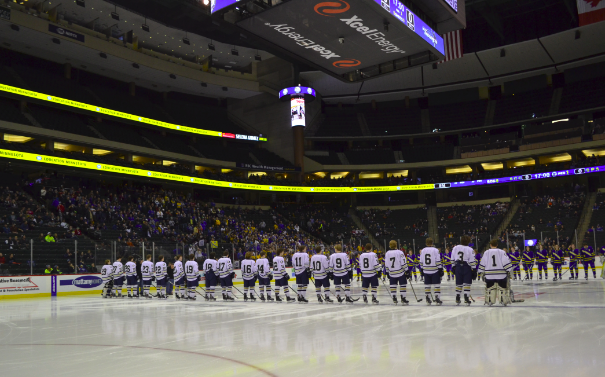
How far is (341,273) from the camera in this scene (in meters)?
16.0

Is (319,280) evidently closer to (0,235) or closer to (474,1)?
(0,235)

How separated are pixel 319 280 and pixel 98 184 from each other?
30.2m

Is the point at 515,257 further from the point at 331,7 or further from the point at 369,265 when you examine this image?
the point at 331,7

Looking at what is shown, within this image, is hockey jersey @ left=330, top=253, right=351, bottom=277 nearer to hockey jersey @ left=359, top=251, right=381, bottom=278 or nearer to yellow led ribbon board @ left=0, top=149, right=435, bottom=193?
hockey jersey @ left=359, top=251, right=381, bottom=278

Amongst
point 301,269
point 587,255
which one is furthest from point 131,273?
point 587,255

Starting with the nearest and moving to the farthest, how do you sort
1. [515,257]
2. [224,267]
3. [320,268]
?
[320,268]
[224,267]
[515,257]

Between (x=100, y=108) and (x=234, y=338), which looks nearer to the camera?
(x=234, y=338)

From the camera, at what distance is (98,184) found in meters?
41.2

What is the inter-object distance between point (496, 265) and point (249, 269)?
8714mm

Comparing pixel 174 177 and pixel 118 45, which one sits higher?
pixel 118 45

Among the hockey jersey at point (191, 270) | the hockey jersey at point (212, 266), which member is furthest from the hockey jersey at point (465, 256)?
the hockey jersey at point (191, 270)

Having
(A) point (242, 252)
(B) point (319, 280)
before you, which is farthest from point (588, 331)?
(A) point (242, 252)

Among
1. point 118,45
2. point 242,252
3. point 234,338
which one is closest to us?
point 234,338

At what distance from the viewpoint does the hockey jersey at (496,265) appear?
12741 mm
